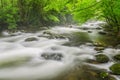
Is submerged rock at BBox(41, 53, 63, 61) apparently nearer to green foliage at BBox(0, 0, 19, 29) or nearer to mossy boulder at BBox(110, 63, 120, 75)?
mossy boulder at BBox(110, 63, 120, 75)

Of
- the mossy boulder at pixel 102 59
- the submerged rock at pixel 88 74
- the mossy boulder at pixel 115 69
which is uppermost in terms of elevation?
the mossy boulder at pixel 102 59

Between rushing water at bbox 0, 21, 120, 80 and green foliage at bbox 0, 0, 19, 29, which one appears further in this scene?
green foliage at bbox 0, 0, 19, 29

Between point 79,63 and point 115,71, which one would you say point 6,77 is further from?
point 115,71

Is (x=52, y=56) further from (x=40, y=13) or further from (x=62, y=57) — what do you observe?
(x=40, y=13)

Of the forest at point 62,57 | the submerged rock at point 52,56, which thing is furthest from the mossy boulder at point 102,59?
the submerged rock at point 52,56

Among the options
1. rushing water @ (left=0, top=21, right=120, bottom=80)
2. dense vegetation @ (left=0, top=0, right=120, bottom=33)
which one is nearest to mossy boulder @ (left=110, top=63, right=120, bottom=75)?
rushing water @ (left=0, top=21, right=120, bottom=80)

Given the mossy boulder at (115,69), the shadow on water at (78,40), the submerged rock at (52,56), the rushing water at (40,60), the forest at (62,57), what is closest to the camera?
the mossy boulder at (115,69)

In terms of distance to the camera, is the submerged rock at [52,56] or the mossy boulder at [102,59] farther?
the submerged rock at [52,56]

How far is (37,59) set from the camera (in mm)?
9039

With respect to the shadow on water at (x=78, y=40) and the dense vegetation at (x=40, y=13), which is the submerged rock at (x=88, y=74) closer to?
the shadow on water at (x=78, y=40)

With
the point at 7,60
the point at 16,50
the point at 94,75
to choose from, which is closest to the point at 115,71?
the point at 94,75

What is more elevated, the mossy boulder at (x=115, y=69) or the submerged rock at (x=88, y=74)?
the mossy boulder at (x=115, y=69)

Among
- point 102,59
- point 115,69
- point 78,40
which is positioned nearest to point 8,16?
point 78,40

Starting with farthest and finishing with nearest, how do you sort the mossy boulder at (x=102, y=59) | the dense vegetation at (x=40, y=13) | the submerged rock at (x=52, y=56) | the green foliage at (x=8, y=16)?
the green foliage at (x=8, y=16)
the dense vegetation at (x=40, y=13)
the submerged rock at (x=52, y=56)
the mossy boulder at (x=102, y=59)
